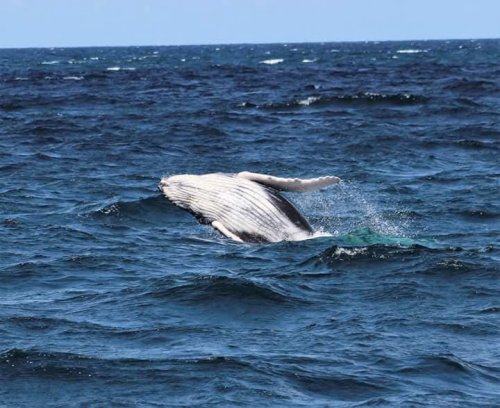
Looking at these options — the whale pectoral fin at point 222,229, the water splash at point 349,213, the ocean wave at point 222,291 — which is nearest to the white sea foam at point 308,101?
the water splash at point 349,213

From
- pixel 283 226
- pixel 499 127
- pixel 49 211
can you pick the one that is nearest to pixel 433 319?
pixel 283 226

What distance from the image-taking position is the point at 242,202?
623 inches

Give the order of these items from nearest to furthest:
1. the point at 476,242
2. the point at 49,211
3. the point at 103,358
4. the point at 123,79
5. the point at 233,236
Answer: the point at 103,358, the point at 233,236, the point at 476,242, the point at 49,211, the point at 123,79

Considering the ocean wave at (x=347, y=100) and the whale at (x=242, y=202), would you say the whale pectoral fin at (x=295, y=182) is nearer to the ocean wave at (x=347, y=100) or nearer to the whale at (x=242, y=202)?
the whale at (x=242, y=202)

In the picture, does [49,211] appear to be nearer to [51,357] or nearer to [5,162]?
[5,162]

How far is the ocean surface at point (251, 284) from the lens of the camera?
36.0 ft

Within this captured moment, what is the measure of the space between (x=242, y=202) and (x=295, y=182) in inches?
32.2

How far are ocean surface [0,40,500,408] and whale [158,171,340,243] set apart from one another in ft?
1.09

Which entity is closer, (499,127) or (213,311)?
(213,311)

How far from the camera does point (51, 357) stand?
461 inches

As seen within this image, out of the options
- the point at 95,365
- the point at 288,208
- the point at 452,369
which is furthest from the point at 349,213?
the point at 95,365

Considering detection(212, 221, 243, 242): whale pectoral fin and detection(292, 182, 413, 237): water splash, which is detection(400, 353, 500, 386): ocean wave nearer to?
detection(212, 221, 243, 242): whale pectoral fin

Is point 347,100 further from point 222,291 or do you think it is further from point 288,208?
point 222,291

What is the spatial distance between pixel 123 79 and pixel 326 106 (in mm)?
31444
